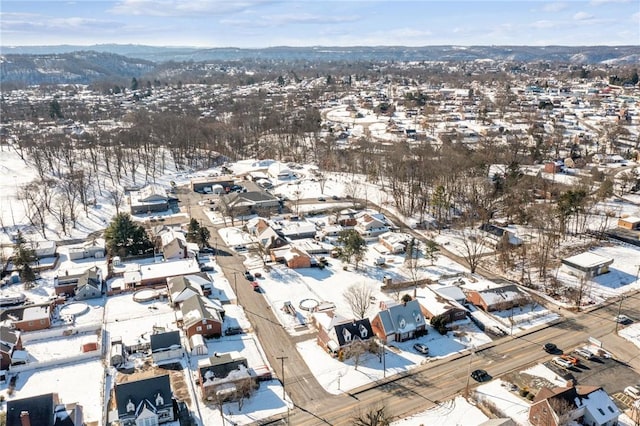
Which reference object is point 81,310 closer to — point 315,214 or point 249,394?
point 249,394

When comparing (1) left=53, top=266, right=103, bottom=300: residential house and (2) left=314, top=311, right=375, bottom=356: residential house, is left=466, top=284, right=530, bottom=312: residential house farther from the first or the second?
(1) left=53, top=266, right=103, bottom=300: residential house

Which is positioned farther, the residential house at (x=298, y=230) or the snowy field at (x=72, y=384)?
the residential house at (x=298, y=230)

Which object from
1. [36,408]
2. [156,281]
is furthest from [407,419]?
[156,281]

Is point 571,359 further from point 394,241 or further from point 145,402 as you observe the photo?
point 145,402

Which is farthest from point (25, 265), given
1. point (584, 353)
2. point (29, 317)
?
point (584, 353)

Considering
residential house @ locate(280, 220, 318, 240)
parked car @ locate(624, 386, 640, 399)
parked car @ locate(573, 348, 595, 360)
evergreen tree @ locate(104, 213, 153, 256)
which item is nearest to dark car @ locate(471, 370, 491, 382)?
parked car @ locate(573, 348, 595, 360)

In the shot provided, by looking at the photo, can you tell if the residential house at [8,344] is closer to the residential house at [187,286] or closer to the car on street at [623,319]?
the residential house at [187,286]

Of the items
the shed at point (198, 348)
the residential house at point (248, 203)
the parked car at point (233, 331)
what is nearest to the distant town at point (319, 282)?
the shed at point (198, 348)
